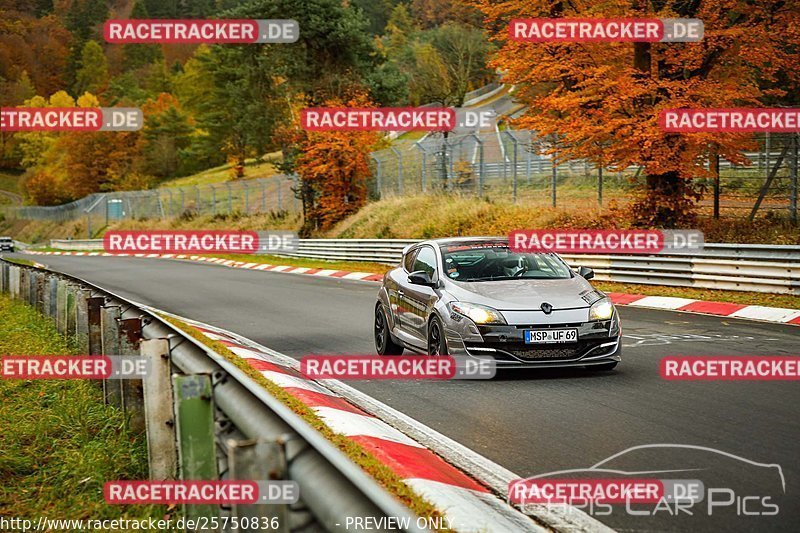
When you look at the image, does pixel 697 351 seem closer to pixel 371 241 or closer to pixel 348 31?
pixel 371 241

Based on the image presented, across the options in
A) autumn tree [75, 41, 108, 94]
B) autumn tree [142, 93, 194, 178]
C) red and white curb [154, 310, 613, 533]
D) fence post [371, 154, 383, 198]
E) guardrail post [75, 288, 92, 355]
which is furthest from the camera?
autumn tree [75, 41, 108, 94]

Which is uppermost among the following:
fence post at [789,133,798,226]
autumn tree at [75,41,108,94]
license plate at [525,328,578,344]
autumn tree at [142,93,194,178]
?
autumn tree at [75,41,108,94]

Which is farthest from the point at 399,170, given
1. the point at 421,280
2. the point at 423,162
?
the point at 421,280

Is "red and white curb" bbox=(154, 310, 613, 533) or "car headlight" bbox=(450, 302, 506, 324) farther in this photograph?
A: "car headlight" bbox=(450, 302, 506, 324)

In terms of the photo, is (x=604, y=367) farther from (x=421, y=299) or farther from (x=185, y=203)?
(x=185, y=203)

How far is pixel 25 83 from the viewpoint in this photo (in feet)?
552

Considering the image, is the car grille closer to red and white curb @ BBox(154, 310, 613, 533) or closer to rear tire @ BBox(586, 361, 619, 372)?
rear tire @ BBox(586, 361, 619, 372)

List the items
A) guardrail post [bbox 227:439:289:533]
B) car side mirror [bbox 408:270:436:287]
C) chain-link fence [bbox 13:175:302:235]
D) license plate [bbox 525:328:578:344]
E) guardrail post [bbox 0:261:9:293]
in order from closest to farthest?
guardrail post [bbox 227:439:289:533]
license plate [bbox 525:328:578:344]
car side mirror [bbox 408:270:436:287]
guardrail post [bbox 0:261:9:293]
chain-link fence [bbox 13:175:302:235]

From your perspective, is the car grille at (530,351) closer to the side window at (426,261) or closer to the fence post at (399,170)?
the side window at (426,261)

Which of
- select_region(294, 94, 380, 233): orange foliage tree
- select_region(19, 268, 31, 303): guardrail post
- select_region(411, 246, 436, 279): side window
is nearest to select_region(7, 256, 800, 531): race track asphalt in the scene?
select_region(411, 246, 436, 279): side window

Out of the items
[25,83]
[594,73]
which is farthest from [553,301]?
[25,83]

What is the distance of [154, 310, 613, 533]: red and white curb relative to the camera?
16.6ft

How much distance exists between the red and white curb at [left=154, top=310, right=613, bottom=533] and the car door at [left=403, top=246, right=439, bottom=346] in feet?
3.69

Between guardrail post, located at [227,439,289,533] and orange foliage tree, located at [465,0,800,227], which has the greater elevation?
orange foliage tree, located at [465,0,800,227]
